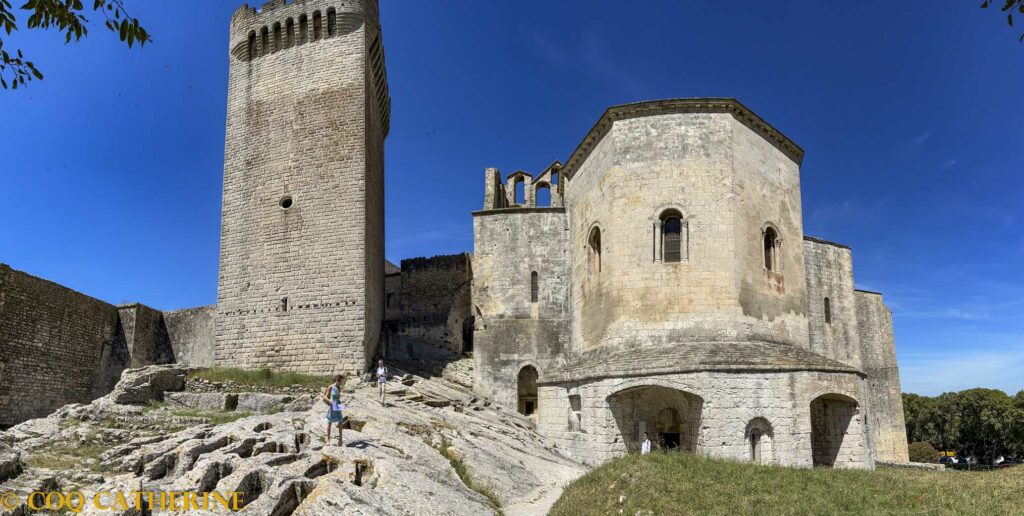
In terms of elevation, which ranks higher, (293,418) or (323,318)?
(323,318)

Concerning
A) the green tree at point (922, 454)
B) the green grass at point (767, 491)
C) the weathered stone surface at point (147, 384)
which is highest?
the weathered stone surface at point (147, 384)

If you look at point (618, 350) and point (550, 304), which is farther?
point (550, 304)

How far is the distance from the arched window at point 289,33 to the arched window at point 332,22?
1.29 m

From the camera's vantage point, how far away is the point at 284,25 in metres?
21.7

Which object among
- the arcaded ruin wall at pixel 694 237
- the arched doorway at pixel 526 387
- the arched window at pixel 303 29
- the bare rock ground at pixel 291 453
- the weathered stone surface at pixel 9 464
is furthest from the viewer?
the arched doorway at pixel 526 387

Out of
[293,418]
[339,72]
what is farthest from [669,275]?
[339,72]

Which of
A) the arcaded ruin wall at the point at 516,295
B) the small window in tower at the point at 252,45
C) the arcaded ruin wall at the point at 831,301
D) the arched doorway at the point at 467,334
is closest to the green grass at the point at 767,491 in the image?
the arcaded ruin wall at the point at 831,301

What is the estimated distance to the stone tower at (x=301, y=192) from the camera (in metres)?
19.2

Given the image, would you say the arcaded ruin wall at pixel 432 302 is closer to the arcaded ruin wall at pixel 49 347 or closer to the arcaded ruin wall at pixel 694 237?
the arcaded ruin wall at pixel 694 237

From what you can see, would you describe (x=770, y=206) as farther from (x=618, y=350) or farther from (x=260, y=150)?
(x=260, y=150)

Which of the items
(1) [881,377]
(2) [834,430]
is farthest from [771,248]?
(1) [881,377]

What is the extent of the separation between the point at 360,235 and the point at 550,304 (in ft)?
22.9

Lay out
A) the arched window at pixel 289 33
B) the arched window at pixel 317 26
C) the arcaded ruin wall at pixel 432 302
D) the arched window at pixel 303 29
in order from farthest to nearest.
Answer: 1. the arcaded ruin wall at pixel 432 302
2. the arched window at pixel 289 33
3. the arched window at pixel 303 29
4. the arched window at pixel 317 26

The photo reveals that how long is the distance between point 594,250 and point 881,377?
1266cm
